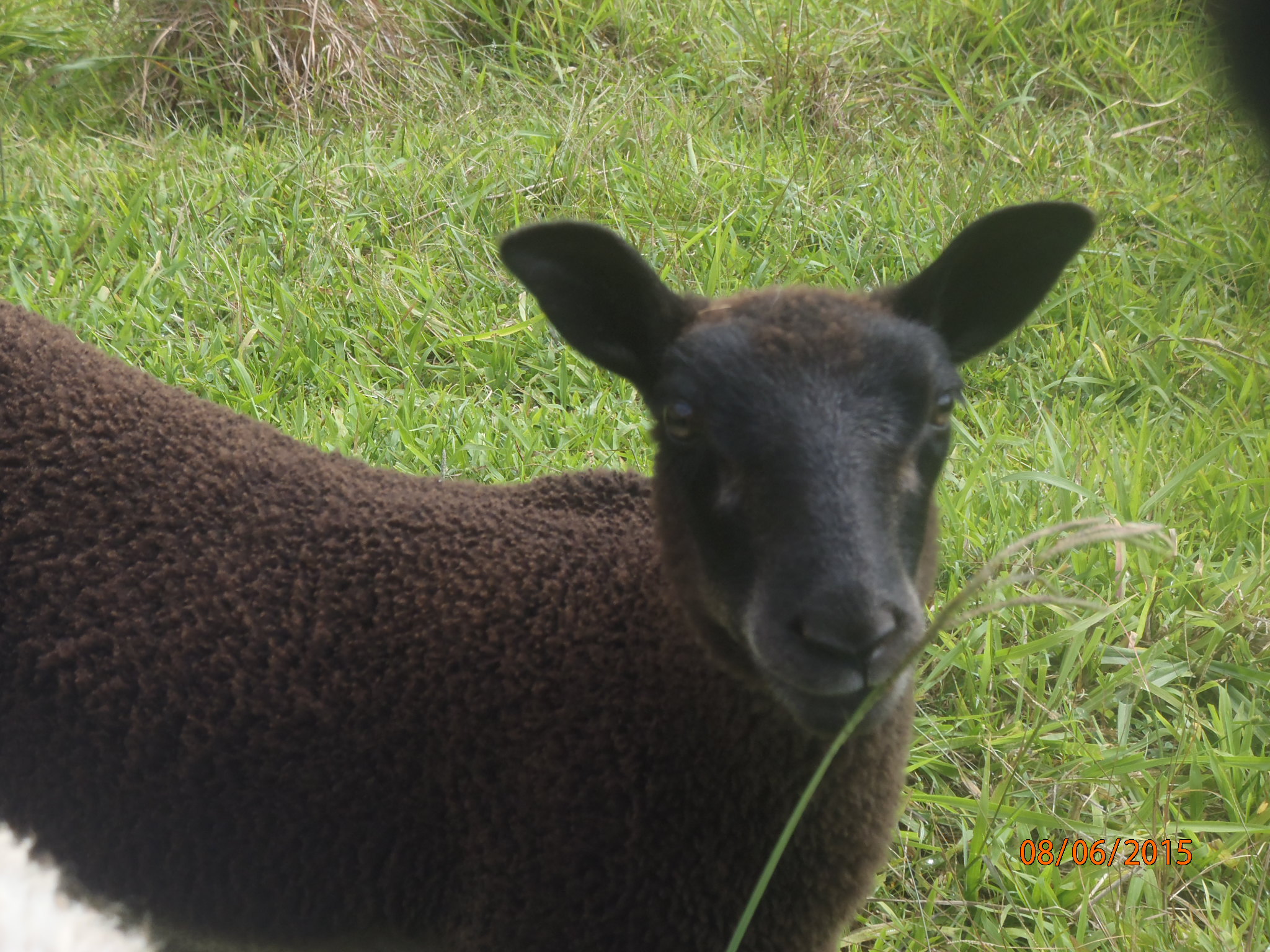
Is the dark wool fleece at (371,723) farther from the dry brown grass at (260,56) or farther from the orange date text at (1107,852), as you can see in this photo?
the dry brown grass at (260,56)

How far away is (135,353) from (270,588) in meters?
2.45

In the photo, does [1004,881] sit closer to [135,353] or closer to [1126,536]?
[1126,536]

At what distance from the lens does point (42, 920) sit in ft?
4.55

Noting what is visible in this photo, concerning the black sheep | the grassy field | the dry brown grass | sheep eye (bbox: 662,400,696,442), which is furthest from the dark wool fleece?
the dry brown grass

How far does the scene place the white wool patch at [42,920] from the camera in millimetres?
1343

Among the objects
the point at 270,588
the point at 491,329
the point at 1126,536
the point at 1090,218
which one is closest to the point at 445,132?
the point at 491,329

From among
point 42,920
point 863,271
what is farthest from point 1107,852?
point 863,271

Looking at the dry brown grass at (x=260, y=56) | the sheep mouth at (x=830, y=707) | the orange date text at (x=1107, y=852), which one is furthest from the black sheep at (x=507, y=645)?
the dry brown grass at (x=260, y=56)

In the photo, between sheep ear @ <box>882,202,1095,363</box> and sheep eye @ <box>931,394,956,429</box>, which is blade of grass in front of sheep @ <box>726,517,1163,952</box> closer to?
sheep eye @ <box>931,394,956,429</box>

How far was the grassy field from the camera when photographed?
9.14 feet

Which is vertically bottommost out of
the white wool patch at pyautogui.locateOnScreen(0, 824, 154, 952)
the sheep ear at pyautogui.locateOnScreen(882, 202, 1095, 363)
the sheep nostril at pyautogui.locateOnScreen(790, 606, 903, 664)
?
the white wool patch at pyautogui.locateOnScreen(0, 824, 154, 952)

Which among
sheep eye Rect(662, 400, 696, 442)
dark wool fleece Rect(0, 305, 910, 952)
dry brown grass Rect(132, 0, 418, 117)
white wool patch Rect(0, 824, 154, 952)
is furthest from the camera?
dry brown grass Rect(132, 0, 418, 117)

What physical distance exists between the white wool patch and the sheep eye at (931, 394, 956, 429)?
5.08ft

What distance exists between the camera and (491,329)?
461 cm
